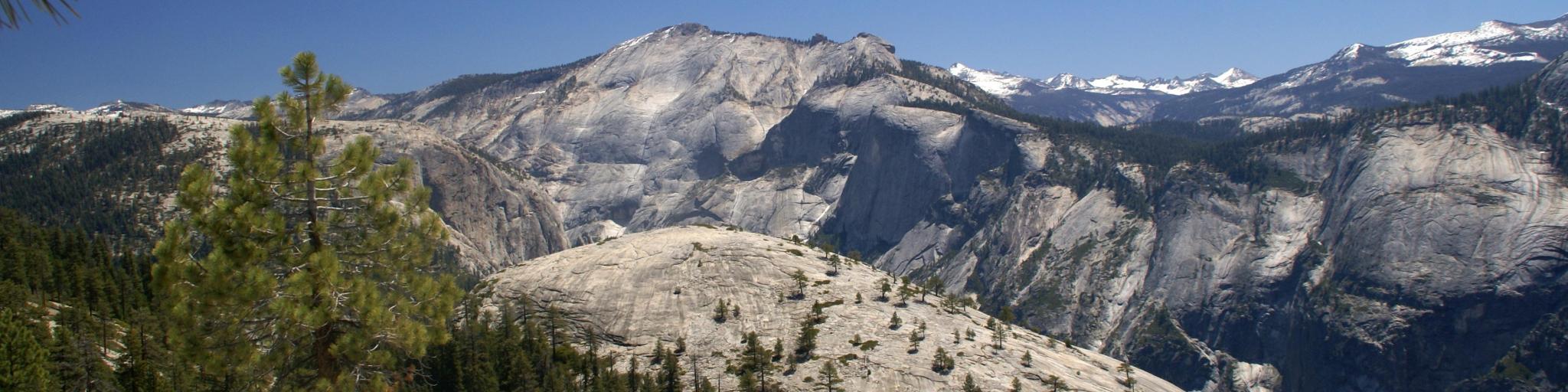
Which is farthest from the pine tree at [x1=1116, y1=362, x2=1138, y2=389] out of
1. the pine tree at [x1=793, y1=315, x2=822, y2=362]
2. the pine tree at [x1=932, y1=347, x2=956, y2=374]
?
the pine tree at [x1=793, y1=315, x2=822, y2=362]

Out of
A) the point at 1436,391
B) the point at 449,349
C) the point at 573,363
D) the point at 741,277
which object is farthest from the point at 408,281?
the point at 1436,391

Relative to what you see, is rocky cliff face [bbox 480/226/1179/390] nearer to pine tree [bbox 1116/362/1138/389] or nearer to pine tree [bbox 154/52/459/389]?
pine tree [bbox 1116/362/1138/389]

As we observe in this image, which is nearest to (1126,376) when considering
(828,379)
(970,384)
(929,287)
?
(970,384)

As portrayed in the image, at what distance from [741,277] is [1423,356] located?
430ft

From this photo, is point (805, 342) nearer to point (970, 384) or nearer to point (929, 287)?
point (970, 384)

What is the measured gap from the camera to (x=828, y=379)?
289 ft

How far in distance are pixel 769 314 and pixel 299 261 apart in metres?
83.3

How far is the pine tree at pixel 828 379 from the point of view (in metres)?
86.5

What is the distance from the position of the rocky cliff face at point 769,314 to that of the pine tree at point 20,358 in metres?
56.1

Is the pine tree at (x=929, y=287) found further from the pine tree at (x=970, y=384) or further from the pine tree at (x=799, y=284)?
the pine tree at (x=970, y=384)

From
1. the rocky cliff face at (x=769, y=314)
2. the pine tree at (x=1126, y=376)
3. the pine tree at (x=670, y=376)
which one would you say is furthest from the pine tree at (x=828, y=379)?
the pine tree at (x=1126, y=376)

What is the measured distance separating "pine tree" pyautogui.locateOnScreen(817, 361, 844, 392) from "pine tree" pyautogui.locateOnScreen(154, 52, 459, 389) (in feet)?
213

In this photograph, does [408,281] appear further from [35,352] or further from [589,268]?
[589,268]

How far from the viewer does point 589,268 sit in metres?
115
